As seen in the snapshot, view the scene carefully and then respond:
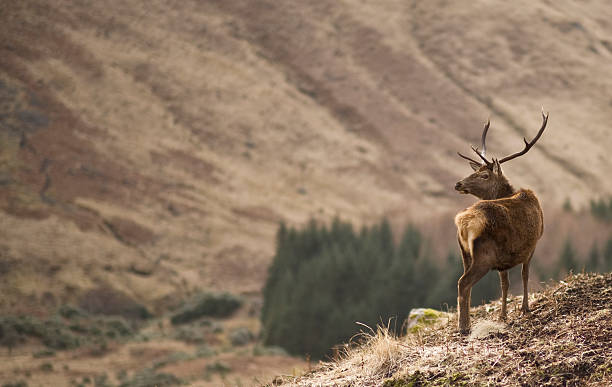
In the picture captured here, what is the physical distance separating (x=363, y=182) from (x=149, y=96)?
84.9ft

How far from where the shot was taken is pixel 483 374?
19.4ft

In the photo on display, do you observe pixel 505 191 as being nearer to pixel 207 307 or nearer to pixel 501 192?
pixel 501 192

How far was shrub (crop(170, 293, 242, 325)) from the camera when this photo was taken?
1946 inches

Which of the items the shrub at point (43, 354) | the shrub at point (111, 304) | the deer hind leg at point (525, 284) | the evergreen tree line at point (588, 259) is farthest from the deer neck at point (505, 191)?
the shrub at point (111, 304)

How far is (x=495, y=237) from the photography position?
6.60 meters

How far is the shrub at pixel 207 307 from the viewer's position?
49438mm

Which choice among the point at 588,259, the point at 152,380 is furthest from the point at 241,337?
the point at 588,259

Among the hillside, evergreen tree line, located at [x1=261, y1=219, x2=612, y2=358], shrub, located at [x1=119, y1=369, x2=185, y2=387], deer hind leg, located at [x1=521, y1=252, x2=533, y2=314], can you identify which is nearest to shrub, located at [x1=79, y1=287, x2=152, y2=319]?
evergreen tree line, located at [x1=261, y1=219, x2=612, y2=358]

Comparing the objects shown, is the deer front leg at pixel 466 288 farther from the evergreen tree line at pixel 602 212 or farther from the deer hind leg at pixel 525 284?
the evergreen tree line at pixel 602 212

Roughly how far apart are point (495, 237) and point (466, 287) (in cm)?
56

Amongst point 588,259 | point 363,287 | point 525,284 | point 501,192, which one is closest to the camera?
point 525,284

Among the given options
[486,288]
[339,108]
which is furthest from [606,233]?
[339,108]

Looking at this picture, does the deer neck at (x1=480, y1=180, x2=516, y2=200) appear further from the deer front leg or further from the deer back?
the deer front leg

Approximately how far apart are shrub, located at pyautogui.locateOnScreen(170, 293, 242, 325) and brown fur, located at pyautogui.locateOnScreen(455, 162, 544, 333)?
44.0 meters
